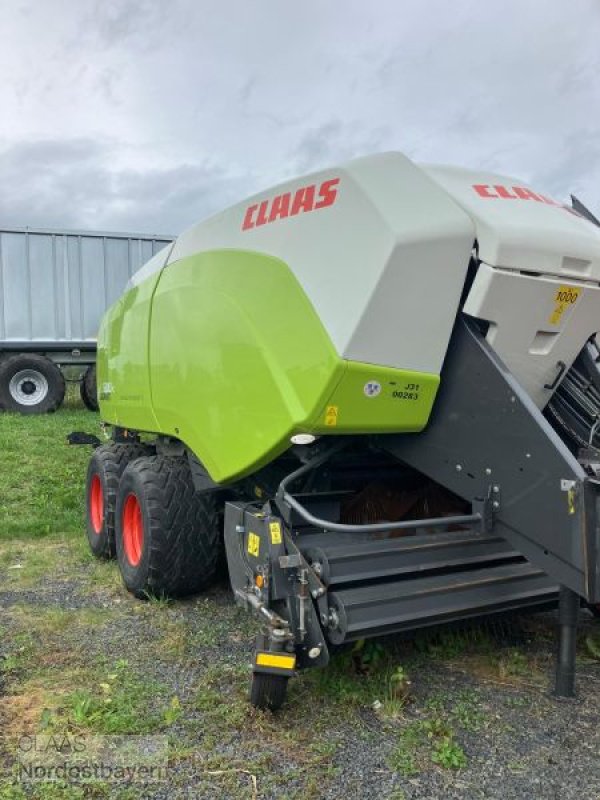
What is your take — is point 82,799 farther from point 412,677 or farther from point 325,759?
point 412,677

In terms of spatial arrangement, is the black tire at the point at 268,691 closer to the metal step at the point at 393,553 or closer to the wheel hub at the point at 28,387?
the metal step at the point at 393,553

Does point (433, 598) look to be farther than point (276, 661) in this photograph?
Yes

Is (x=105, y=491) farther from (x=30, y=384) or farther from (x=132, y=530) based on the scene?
(x=30, y=384)

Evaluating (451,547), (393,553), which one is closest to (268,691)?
(393,553)

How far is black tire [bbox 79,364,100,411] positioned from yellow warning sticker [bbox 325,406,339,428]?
36.8 feet

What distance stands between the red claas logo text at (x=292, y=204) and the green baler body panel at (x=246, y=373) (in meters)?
0.18

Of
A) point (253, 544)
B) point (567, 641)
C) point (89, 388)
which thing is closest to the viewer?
point (567, 641)

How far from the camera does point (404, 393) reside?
3043mm

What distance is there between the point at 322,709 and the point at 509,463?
1239 millimetres

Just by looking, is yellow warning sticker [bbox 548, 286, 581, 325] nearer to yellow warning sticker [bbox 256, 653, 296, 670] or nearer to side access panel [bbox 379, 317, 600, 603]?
side access panel [bbox 379, 317, 600, 603]

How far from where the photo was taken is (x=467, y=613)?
3119 millimetres

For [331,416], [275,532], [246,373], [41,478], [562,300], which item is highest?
[562,300]

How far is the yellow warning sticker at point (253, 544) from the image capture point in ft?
10.3

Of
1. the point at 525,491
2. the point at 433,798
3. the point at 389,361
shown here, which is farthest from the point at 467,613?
the point at 389,361
